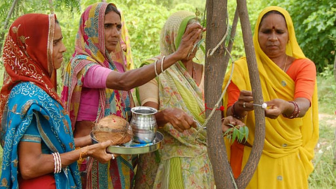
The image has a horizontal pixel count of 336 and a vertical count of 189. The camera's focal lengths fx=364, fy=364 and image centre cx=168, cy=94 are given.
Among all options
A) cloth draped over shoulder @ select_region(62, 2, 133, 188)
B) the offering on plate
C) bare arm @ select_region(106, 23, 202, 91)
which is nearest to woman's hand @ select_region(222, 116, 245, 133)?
bare arm @ select_region(106, 23, 202, 91)

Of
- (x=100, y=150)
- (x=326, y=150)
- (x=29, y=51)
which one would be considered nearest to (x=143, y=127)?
(x=100, y=150)

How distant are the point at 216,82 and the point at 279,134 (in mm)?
796

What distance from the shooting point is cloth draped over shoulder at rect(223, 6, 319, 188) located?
2.28 metres

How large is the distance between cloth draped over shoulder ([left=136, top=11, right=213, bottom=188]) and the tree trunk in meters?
0.58

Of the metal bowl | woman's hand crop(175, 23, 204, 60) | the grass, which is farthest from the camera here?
the grass

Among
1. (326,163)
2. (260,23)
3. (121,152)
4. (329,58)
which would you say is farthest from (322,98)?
(121,152)

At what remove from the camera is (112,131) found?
1.98 meters

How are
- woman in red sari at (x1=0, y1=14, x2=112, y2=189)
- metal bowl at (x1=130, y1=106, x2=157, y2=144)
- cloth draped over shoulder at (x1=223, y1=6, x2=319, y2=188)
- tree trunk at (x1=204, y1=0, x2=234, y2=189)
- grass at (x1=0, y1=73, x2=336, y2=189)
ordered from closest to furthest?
1. tree trunk at (x1=204, y1=0, x2=234, y2=189)
2. woman in red sari at (x1=0, y1=14, x2=112, y2=189)
3. metal bowl at (x1=130, y1=106, x2=157, y2=144)
4. cloth draped over shoulder at (x1=223, y1=6, x2=319, y2=188)
5. grass at (x1=0, y1=73, x2=336, y2=189)

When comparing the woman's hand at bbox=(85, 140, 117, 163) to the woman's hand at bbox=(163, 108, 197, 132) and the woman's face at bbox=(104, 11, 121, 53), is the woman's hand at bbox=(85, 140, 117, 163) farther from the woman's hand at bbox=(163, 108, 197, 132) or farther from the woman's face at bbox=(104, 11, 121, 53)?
the woman's face at bbox=(104, 11, 121, 53)

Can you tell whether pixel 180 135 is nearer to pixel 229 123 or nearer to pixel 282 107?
pixel 229 123

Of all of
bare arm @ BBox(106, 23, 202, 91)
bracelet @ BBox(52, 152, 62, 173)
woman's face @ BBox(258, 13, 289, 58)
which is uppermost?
woman's face @ BBox(258, 13, 289, 58)

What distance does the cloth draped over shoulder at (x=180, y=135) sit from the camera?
7.75 ft

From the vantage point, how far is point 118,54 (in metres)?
2.62

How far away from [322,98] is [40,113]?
21.4 feet
